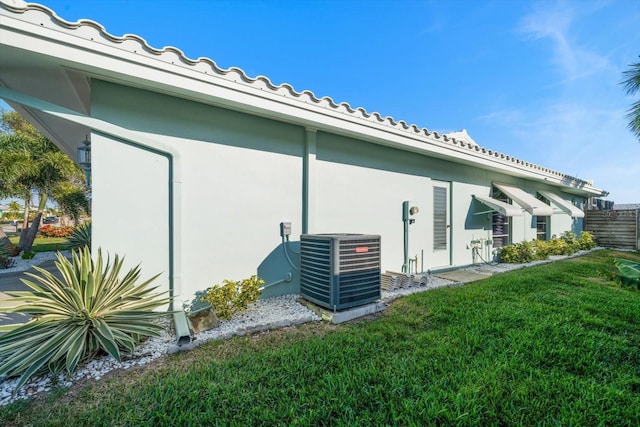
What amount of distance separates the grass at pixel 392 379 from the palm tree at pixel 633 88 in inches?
347

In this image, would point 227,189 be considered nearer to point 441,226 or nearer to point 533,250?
point 441,226

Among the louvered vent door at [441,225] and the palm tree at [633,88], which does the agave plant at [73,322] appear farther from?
the palm tree at [633,88]

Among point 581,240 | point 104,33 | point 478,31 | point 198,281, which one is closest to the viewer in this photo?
point 104,33

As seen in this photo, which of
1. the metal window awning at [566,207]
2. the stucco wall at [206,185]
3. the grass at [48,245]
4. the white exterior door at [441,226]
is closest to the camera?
the stucco wall at [206,185]

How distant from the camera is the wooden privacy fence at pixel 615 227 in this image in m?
18.4

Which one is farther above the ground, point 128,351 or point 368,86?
point 368,86

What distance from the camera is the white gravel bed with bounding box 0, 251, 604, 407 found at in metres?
3.48

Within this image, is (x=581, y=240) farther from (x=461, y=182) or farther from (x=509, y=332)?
(x=509, y=332)

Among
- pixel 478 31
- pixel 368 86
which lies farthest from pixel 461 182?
pixel 368 86

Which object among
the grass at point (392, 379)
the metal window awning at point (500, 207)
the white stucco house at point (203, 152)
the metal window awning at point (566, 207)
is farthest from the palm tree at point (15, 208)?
the metal window awning at point (566, 207)

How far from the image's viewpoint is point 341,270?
5773 mm

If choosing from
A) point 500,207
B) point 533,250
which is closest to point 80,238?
point 500,207

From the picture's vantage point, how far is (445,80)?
12.2 metres

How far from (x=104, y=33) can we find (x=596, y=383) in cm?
919
